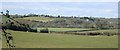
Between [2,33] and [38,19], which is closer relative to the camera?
[2,33]

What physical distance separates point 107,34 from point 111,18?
7346 centimetres

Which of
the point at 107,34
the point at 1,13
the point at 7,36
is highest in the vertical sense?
the point at 1,13

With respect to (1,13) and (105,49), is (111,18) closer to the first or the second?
(105,49)

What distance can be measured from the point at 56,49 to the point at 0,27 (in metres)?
28.7

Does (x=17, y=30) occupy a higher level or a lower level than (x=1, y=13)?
lower

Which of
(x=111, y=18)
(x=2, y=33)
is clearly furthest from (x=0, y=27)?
(x=111, y=18)

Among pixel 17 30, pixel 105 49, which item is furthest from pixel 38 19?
pixel 105 49

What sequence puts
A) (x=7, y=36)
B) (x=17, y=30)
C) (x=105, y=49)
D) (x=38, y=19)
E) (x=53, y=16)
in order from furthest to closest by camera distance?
1. (x=53, y=16)
2. (x=38, y=19)
3. (x=17, y=30)
4. (x=105, y=49)
5. (x=7, y=36)

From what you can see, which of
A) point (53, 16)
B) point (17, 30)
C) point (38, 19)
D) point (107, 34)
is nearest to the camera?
point (17, 30)

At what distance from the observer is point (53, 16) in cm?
12675

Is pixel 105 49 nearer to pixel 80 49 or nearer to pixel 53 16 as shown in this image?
pixel 80 49

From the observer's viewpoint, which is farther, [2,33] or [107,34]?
[107,34]

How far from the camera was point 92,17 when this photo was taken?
14350 centimetres

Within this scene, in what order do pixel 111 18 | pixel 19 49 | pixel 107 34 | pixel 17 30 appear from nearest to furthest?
pixel 19 49
pixel 17 30
pixel 107 34
pixel 111 18
